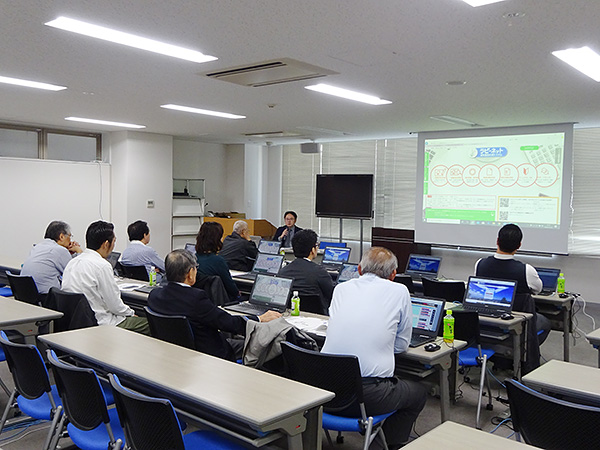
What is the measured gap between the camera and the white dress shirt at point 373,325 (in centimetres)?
288

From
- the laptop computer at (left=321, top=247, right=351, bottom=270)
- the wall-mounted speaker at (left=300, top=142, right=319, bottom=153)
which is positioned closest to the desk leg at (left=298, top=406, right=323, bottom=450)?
the laptop computer at (left=321, top=247, right=351, bottom=270)

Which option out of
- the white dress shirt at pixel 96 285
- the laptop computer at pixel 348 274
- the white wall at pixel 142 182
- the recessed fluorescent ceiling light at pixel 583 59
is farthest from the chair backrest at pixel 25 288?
the white wall at pixel 142 182

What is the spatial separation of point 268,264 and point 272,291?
184 centimetres

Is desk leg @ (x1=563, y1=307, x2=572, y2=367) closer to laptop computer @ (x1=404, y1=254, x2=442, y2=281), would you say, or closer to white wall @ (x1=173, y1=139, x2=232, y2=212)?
laptop computer @ (x1=404, y1=254, x2=442, y2=281)

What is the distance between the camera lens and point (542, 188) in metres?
7.91

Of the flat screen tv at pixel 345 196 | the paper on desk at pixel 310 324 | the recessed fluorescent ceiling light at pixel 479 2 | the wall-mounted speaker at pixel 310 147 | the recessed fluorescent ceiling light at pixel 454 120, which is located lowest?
the paper on desk at pixel 310 324

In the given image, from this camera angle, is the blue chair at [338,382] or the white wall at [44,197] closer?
the blue chair at [338,382]

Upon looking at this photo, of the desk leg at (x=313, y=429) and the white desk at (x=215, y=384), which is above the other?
the white desk at (x=215, y=384)

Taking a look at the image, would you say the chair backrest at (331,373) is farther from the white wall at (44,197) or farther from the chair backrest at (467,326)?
the white wall at (44,197)

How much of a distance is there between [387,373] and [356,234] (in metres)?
8.36

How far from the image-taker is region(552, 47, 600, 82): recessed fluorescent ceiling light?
4.10m

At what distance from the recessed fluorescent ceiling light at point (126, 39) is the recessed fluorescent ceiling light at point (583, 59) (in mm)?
2869

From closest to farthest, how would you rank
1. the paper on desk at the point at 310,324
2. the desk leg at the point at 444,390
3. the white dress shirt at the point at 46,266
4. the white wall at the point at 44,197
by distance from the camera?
the desk leg at the point at 444,390, the paper on desk at the point at 310,324, the white dress shirt at the point at 46,266, the white wall at the point at 44,197

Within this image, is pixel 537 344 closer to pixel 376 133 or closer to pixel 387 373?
pixel 387 373
